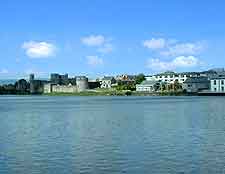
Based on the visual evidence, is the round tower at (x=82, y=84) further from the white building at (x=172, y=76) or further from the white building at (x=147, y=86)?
the white building at (x=147, y=86)

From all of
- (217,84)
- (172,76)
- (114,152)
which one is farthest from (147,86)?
(114,152)

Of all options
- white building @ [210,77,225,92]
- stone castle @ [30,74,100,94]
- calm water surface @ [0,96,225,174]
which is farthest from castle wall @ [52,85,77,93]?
calm water surface @ [0,96,225,174]

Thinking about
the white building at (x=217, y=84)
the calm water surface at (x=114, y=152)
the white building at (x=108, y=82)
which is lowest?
the calm water surface at (x=114, y=152)

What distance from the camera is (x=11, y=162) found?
13273mm


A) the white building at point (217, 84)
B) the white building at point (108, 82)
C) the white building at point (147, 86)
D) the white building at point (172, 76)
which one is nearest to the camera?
the white building at point (217, 84)

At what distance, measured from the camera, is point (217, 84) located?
345 feet

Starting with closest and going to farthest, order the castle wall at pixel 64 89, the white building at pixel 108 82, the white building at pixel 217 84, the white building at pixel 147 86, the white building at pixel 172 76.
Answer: the white building at pixel 217 84, the white building at pixel 147 86, the white building at pixel 172 76, the white building at pixel 108 82, the castle wall at pixel 64 89

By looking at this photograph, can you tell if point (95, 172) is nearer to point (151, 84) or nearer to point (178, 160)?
point (178, 160)

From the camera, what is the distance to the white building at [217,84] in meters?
104

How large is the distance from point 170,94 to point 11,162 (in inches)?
4043

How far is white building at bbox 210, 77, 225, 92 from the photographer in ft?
342

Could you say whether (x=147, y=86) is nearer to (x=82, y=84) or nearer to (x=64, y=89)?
(x=82, y=84)

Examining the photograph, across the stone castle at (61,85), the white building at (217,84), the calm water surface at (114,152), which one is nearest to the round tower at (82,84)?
the stone castle at (61,85)

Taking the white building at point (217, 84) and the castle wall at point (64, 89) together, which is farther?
the castle wall at point (64, 89)
